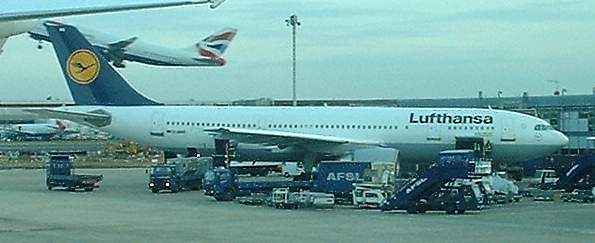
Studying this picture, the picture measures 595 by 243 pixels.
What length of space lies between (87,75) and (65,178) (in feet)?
26.0

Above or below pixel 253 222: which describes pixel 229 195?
below

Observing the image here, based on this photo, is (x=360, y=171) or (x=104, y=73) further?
(x=104, y=73)

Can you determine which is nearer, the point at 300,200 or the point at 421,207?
the point at 421,207

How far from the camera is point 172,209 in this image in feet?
106

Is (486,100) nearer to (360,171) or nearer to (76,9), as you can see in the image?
(360,171)

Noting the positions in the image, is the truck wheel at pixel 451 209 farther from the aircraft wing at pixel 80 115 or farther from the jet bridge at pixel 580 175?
the aircraft wing at pixel 80 115

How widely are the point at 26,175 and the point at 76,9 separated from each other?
47775mm

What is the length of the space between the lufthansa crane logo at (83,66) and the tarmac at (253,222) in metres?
13.0

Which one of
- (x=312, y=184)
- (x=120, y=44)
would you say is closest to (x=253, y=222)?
(x=312, y=184)

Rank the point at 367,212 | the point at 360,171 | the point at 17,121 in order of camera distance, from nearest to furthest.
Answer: the point at 367,212, the point at 360,171, the point at 17,121

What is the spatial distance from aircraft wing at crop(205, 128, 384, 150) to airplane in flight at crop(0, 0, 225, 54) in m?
31.9

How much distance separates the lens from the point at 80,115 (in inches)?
1944

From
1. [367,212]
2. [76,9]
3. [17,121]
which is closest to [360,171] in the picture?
[367,212]

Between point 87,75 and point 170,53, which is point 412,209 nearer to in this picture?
point 87,75
